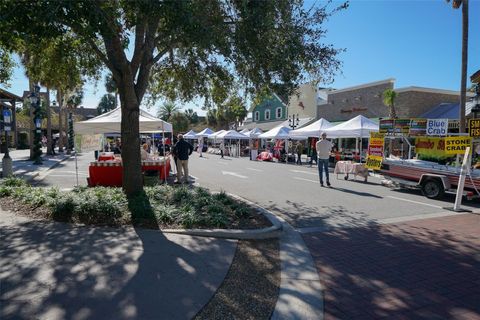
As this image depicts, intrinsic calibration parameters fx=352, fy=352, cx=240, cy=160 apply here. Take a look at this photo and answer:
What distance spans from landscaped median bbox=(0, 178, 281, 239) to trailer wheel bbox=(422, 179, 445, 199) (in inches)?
233

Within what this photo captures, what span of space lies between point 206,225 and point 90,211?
2281 mm

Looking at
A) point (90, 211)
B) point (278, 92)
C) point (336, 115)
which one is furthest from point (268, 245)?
point (336, 115)

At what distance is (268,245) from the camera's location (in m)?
5.64

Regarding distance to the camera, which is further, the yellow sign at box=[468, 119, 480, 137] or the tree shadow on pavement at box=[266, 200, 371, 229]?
the yellow sign at box=[468, 119, 480, 137]

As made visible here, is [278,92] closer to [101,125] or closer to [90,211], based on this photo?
[90,211]

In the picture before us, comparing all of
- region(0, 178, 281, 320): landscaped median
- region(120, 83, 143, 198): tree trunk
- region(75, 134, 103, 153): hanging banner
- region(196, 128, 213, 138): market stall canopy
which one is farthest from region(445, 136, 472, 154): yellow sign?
region(196, 128, 213, 138): market stall canopy

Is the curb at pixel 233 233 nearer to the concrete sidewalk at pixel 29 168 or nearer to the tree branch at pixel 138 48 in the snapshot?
the tree branch at pixel 138 48

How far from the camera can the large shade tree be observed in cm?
507

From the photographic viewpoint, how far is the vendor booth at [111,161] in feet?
36.3

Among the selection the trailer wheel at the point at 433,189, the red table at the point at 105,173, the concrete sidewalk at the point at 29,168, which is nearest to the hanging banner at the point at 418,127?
the trailer wheel at the point at 433,189

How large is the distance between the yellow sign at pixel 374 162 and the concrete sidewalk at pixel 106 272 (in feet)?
28.2

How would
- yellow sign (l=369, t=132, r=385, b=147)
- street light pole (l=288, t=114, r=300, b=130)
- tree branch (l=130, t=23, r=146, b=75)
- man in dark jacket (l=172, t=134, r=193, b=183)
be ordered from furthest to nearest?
street light pole (l=288, t=114, r=300, b=130) < yellow sign (l=369, t=132, r=385, b=147) < man in dark jacket (l=172, t=134, r=193, b=183) < tree branch (l=130, t=23, r=146, b=75)

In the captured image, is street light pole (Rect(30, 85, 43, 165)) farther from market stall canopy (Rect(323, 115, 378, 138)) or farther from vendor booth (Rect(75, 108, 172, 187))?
market stall canopy (Rect(323, 115, 378, 138))

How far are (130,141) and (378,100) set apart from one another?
78.7 feet
